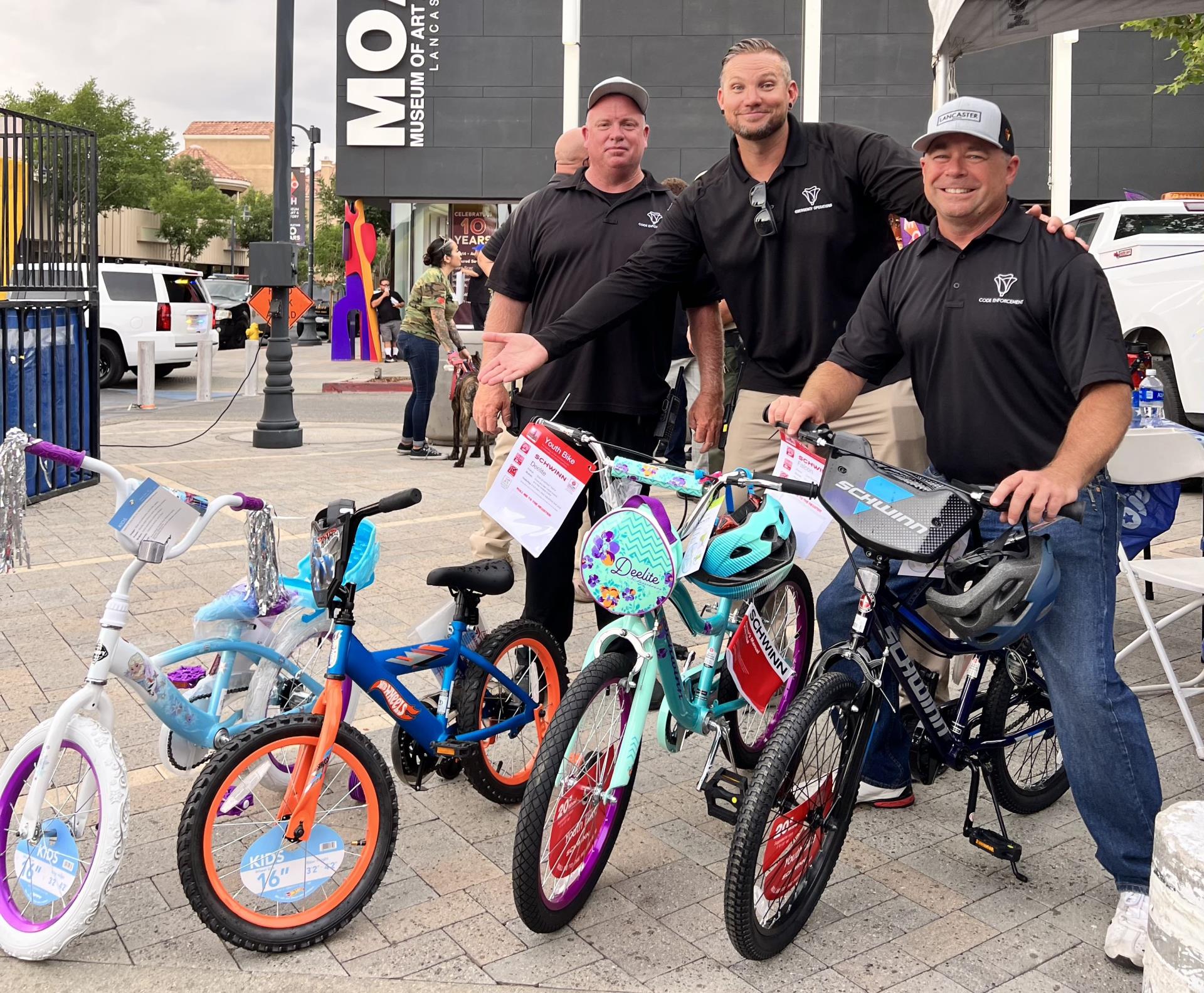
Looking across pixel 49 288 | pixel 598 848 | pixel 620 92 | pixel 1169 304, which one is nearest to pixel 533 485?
pixel 598 848

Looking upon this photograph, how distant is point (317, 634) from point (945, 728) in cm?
176

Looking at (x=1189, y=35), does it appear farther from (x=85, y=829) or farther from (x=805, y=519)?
(x=85, y=829)

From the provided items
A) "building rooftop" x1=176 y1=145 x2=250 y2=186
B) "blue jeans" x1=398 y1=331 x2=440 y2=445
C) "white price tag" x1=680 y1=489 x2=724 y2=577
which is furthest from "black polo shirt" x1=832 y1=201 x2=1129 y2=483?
"building rooftop" x1=176 y1=145 x2=250 y2=186

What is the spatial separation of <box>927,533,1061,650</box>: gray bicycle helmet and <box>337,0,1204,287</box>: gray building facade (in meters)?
24.2

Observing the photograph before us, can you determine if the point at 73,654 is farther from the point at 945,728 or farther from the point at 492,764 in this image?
the point at 945,728

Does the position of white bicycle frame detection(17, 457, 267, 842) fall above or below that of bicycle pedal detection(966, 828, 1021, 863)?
above

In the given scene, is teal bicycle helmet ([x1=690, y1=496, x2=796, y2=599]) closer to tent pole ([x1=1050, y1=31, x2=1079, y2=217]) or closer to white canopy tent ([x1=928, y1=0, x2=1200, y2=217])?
white canopy tent ([x1=928, y1=0, x2=1200, y2=217])

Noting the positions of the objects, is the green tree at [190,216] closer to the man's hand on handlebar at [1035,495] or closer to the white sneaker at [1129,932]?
the man's hand on handlebar at [1035,495]

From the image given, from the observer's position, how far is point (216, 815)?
2.90m

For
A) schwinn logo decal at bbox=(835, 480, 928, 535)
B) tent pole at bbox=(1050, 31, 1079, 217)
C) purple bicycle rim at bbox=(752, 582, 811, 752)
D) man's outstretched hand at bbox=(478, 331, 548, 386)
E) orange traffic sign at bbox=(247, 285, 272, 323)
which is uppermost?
tent pole at bbox=(1050, 31, 1079, 217)

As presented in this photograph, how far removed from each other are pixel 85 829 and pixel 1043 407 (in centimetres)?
253

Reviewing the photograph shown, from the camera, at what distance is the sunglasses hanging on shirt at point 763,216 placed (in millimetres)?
4055

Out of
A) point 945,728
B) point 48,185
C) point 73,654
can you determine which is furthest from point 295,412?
point 945,728

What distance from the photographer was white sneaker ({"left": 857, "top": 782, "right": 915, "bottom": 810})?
12.8 feet
